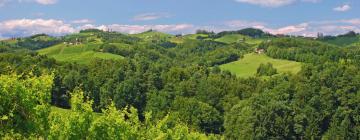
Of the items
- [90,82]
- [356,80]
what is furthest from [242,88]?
[90,82]

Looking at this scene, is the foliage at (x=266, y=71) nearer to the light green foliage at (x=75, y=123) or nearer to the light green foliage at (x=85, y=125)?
the light green foliage at (x=85, y=125)

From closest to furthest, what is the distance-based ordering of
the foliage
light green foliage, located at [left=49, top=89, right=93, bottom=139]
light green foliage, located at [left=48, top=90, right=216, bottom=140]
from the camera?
1. light green foliage, located at [left=49, top=89, right=93, bottom=139]
2. light green foliage, located at [left=48, top=90, right=216, bottom=140]
3. the foliage

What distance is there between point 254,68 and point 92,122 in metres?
172

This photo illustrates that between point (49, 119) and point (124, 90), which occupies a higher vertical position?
point (49, 119)

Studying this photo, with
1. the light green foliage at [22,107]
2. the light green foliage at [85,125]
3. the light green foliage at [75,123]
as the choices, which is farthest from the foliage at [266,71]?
the light green foliage at [22,107]

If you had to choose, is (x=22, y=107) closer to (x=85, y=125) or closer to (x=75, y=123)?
(x=75, y=123)

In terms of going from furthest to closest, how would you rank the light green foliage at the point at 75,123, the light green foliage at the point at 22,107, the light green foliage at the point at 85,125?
the light green foliage at the point at 85,125
the light green foliage at the point at 75,123
the light green foliage at the point at 22,107

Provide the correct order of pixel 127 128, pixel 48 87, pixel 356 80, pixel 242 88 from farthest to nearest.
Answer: pixel 242 88
pixel 356 80
pixel 127 128
pixel 48 87

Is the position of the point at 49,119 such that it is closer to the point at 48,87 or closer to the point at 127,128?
the point at 48,87

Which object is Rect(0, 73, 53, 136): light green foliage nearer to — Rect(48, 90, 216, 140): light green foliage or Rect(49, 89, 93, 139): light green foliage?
Rect(49, 89, 93, 139): light green foliage

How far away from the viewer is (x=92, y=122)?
2531 cm

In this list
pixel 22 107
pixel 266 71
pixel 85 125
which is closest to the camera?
pixel 22 107

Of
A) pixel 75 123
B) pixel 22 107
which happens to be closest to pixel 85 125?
pixel 75 123

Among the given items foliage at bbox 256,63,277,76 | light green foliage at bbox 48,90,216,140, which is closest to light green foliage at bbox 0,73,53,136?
light green foliage at bbox 48,90,216,140
